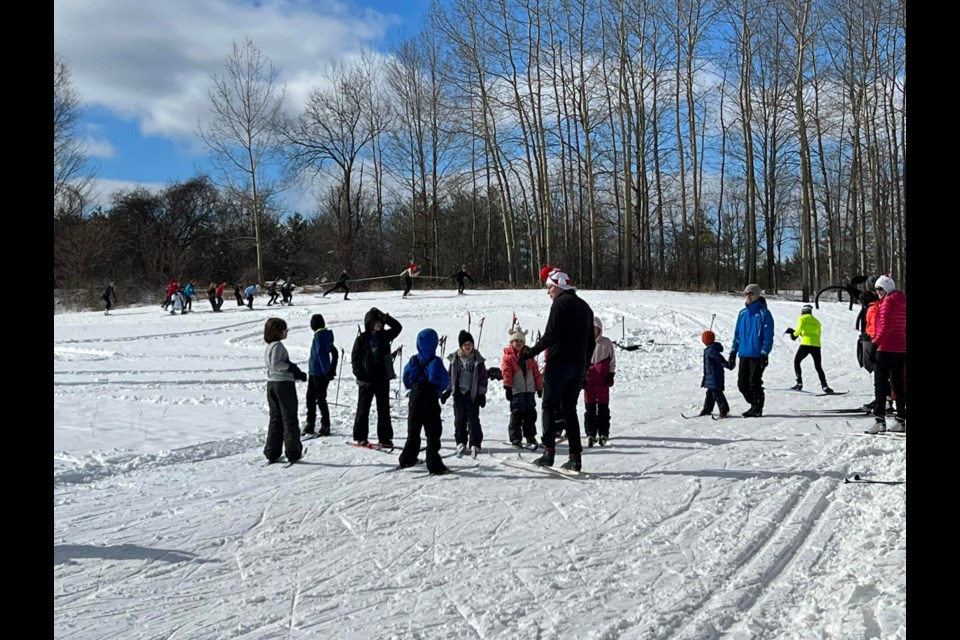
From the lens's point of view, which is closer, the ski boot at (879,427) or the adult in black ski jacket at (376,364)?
the ski boot at (879,427)

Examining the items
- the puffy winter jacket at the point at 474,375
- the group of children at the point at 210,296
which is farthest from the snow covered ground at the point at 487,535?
the group of children at the point at 210,296

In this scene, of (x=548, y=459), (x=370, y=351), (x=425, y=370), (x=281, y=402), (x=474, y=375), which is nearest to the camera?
(x=548, y=459)

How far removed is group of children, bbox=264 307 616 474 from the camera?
7.62 metres

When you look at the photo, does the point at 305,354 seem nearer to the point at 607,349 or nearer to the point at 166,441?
the point at 166,441

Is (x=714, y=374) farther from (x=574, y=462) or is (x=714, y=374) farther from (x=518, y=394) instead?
(x=574, y=462)

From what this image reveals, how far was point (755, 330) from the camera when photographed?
1042 centimetres

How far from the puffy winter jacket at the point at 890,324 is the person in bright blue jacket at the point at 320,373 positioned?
711cm

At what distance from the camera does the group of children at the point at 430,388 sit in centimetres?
762

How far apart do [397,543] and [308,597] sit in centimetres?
102

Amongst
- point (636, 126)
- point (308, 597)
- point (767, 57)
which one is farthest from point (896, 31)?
point (308, 597)

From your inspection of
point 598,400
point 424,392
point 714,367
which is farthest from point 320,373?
point 714,367

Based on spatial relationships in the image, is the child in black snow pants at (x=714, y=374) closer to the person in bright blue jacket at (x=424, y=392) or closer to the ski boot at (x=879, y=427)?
the ski boot at (x=879, y=427)

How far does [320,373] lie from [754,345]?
20.8ft
